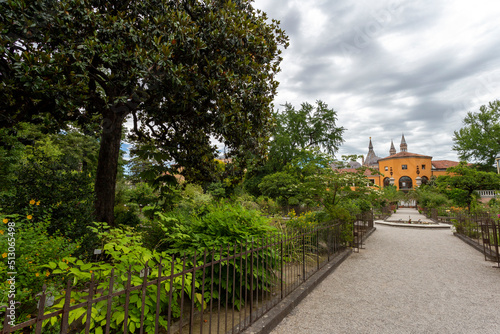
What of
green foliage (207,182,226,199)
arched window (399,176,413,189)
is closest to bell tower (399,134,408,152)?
arched window (399,176,413,189)

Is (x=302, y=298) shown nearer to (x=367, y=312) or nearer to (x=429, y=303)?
(x=367, y=312)

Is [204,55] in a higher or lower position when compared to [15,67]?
higher

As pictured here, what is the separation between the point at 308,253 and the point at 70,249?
5.57 m

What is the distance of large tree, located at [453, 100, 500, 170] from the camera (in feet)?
138

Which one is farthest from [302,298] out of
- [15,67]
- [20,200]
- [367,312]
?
[15,67]

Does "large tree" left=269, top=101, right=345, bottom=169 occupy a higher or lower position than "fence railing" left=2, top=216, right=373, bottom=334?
higher

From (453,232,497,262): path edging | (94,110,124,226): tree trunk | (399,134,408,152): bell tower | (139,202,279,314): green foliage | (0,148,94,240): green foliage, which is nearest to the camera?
(139,202,279,314): green foliage

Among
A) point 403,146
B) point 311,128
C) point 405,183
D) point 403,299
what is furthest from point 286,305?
point 403,146

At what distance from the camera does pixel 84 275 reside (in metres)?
2.39

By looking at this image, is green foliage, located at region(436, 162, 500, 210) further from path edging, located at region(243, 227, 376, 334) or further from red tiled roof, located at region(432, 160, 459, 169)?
red tiled roof, located at region(432, 160, 459, 169)

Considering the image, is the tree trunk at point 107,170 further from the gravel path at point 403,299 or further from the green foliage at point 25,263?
the gravel path at point 403,299

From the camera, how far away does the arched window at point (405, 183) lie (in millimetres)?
62050

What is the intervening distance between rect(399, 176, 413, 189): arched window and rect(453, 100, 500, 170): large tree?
16.6 metres

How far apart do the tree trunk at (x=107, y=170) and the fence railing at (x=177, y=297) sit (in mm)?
2484
